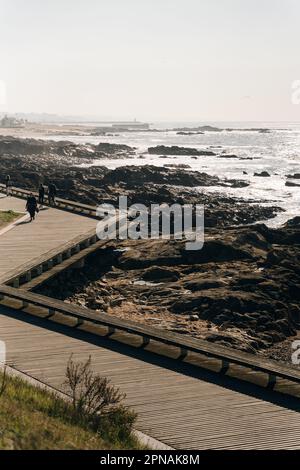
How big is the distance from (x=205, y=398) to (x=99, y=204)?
123ft

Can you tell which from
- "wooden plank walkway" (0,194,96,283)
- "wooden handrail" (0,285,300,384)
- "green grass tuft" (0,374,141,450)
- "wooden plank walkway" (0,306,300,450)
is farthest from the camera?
"wooden plank walkway" (0,194,96,283)

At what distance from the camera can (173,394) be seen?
1333 centimetres

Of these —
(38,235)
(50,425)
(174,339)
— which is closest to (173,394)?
(174,339)

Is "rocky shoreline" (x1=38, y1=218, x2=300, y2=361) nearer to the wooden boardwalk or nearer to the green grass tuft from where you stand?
the wooden boardwalk

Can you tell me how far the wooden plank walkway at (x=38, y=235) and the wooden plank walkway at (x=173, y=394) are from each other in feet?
22.6

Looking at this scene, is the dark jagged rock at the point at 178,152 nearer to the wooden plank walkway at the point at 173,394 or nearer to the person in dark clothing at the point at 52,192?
the person in dark clothing at the point at 52,192

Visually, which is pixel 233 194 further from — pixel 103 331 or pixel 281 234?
pixel 103 331

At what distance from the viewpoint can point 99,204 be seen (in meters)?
49.9

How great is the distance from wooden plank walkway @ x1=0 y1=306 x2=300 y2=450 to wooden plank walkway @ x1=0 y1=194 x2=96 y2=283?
6.88 m

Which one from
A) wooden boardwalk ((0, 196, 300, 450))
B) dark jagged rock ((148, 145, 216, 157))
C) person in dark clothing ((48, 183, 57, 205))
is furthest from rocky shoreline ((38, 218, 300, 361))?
dark jagged rock ((148, 145, 216, 157))

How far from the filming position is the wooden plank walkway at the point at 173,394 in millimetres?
11398

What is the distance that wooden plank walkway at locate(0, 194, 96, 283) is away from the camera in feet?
86.3

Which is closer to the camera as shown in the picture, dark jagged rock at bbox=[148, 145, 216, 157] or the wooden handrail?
the wooden handrail

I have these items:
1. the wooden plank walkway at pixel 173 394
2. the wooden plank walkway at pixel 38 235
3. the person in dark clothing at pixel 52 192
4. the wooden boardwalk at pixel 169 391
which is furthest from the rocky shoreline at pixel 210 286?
the person in dark clothing at pixel 52 192
